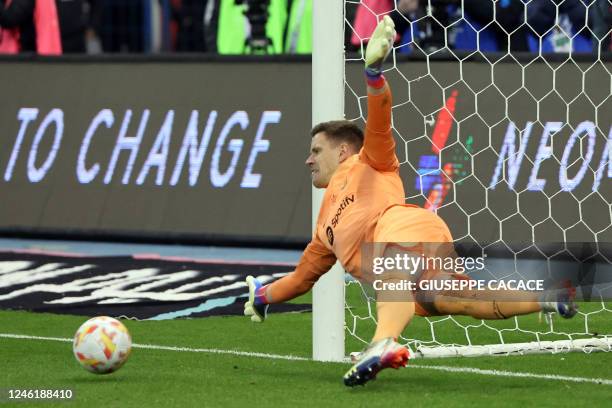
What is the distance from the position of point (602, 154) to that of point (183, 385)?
19.2 feet

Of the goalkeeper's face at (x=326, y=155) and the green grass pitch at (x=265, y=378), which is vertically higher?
the goalkeeper's face at (x=326, y=155)

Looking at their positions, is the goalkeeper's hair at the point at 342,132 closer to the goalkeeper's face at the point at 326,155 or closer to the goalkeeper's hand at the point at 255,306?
the goalkeeper's face at the point at 326,155

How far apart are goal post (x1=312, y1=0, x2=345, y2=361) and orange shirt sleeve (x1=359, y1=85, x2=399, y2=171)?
638 mm

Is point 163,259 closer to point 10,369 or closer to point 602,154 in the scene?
point 602,154

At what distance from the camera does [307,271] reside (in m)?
7.89

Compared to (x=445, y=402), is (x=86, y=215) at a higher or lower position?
higher

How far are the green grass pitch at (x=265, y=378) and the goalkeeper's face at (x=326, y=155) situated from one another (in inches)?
37.4

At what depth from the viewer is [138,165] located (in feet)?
47.4

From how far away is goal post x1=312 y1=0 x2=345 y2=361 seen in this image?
814 centimetres

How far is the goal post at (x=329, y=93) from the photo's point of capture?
8.14m

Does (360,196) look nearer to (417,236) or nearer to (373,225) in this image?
(373,225)

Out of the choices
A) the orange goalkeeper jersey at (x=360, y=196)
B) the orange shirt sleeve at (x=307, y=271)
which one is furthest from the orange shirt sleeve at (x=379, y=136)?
the orange shirt sleeve at (x=307, y=271)

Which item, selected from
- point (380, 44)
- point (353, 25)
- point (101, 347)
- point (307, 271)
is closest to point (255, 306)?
point (307, 271)

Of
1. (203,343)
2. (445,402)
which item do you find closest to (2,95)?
(203,343)
